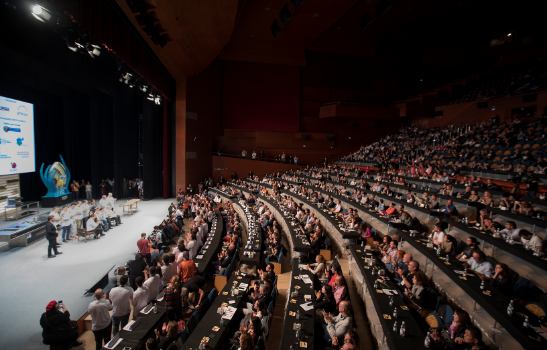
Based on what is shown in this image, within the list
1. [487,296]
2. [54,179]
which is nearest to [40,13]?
[487,296]

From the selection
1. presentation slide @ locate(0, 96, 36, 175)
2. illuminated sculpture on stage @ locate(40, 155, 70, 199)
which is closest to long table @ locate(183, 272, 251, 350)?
presentation slide @ locate(0, 96, 36, 175)

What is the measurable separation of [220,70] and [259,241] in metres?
18.8

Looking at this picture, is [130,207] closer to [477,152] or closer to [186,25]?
[186,25]

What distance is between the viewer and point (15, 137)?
14.0 meters

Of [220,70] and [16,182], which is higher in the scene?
[220,70]

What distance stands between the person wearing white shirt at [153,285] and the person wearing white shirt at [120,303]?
40 centimetres

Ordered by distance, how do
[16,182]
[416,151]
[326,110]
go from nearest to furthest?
[16,182]
[416,151]
[326,110]

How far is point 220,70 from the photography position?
2422cm

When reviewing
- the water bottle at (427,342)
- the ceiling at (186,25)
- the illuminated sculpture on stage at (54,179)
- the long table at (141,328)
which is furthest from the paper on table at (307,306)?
the illuminated sculpture on stage at (54,179)

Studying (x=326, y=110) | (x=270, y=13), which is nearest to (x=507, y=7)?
(x=326, y=110)

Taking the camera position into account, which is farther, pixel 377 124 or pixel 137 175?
pixel 377 124

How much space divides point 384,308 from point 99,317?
470 cm

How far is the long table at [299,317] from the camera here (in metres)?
4.41

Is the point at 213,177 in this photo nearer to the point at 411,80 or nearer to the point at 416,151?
the point at 416,151
